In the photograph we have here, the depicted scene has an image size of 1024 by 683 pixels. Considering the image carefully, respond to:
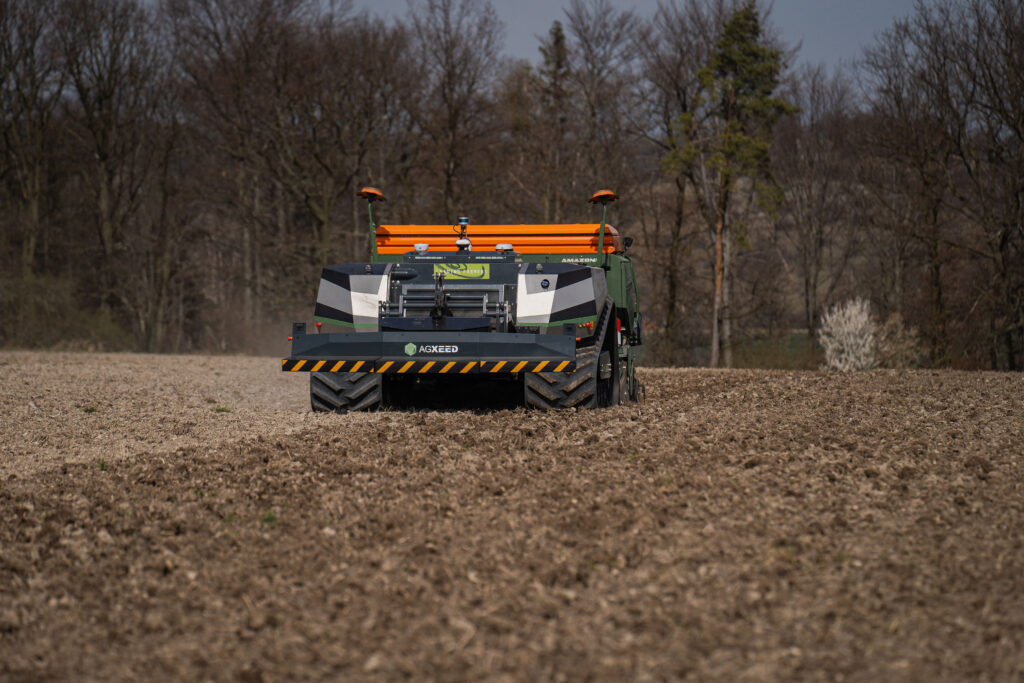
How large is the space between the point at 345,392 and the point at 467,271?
1725mm

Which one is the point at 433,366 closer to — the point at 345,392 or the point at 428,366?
the point at 428,366

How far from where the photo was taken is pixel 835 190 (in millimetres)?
36562

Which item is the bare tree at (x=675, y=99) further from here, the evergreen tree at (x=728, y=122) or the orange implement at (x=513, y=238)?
A: the orange implement at (x=513, y=238)

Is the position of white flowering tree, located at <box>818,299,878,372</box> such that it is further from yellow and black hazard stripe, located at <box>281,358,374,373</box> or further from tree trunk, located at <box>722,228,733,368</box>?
yellow and black hazard stripe, located at <box>281,358,374,373</box>

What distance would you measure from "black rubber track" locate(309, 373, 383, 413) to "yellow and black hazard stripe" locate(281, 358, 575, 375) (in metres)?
0.36

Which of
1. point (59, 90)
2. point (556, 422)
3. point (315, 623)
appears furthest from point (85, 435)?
point (59, 90)

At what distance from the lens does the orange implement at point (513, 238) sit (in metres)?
11.0

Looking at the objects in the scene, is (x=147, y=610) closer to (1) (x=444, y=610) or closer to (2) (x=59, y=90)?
(1) (x=444, y=610)

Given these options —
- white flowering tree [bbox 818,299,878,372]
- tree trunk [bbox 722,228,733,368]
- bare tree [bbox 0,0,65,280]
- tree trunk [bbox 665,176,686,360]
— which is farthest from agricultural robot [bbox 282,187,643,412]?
bare tree [bbox 0,0,65,280]

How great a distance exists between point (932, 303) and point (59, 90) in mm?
26490

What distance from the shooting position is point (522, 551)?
4.89 meters

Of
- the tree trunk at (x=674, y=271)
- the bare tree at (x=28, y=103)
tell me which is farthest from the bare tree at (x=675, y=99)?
the bare tree at (x=28, y=103)

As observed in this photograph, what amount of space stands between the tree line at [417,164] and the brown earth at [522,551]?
749 inches

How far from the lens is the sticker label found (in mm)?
9836
